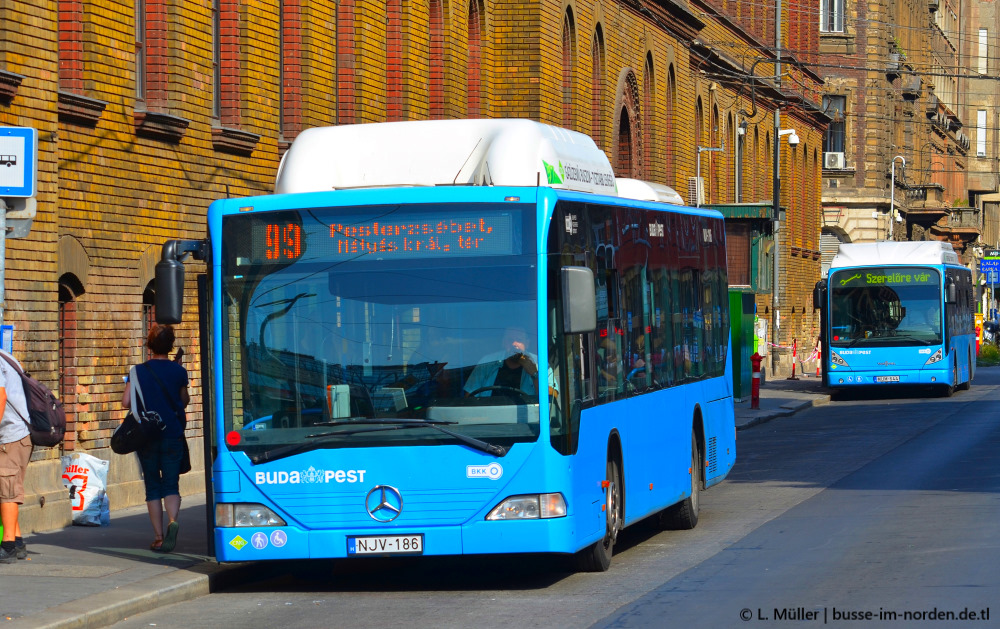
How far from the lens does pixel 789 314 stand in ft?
191

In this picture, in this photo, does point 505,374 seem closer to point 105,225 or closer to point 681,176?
point 105,225

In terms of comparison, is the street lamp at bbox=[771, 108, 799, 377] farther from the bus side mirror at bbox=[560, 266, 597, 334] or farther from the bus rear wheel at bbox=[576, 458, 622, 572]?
the bus side mirror at bbox=[560, 266, 597, 334]

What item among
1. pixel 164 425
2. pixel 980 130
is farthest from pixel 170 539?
pixel 980 130

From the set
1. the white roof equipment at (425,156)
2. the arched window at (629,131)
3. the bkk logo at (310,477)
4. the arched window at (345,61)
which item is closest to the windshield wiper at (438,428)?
the bkk logo at (310,477)

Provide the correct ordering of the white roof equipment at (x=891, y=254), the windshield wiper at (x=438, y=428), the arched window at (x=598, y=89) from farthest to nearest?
the white roof equipment at (x=891, y=254) → the arched window at (x=598, y=89) → the windshield wiper at (x=438, y=428)

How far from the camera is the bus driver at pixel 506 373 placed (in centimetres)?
1060

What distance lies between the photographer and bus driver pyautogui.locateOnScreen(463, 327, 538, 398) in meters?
10.6

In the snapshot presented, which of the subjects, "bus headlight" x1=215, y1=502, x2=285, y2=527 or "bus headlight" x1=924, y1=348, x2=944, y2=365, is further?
"bus headlight" x1=924, y1=348, x2=944, y2=365

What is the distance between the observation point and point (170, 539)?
1267 centimetres

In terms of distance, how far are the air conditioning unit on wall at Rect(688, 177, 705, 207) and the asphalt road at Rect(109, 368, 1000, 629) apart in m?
23.3

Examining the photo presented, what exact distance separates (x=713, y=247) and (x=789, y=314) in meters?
42.7

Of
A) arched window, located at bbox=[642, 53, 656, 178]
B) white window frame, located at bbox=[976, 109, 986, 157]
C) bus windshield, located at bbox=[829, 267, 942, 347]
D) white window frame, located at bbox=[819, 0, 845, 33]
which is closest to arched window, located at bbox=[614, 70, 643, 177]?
arched window, located at bbox=[642, 53, 656, 178]

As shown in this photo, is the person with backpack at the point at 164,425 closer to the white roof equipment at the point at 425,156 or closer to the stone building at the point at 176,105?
the white roof equipment at the point at 425,156

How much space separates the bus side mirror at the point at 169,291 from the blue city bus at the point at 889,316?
28914mm
